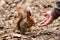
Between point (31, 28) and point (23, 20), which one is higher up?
point (23, 20)

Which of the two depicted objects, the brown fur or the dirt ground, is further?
the dirt ground

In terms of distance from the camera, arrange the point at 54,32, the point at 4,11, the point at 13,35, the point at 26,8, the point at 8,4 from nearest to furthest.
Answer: the point at 26,8
the point at 13,35
the point at 54,32
the point at 4,11
the point at 8,4

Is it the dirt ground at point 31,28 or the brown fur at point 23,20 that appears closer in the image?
the brown fur at point 23,20

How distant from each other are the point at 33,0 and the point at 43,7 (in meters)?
0.34

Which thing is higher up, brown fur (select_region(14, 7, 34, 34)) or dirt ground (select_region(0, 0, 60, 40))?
brown fur (select_region(14, 7, 34, 34))

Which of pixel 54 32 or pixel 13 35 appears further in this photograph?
pixel 54 32

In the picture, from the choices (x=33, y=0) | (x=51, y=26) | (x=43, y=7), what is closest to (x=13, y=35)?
(x=51, y=26)

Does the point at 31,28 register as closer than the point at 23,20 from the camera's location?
No

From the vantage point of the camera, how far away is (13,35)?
104 inches

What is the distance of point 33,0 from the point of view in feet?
12.7

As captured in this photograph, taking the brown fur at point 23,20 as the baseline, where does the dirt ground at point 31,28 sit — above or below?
below

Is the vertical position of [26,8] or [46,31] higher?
[26,8]

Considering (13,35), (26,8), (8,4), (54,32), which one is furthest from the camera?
(8,4)

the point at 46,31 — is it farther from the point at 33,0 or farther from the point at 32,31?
the point at 33,0
